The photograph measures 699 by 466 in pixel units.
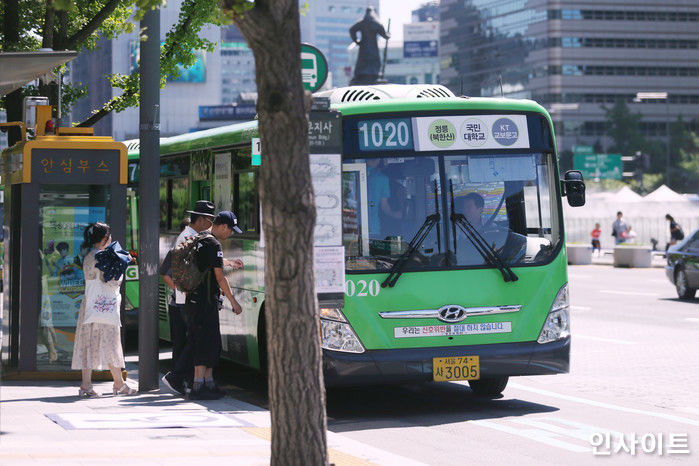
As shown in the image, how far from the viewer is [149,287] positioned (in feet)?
38.2

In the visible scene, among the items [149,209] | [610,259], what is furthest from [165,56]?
[610,259]

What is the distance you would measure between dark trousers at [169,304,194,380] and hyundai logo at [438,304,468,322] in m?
2.51

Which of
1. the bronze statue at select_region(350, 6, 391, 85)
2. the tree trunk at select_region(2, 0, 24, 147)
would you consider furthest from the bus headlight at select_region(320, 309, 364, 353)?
the bronze statue at select_region(350, 6, 391, 85)

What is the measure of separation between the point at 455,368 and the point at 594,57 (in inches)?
5265

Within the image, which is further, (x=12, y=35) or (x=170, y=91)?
(x=170, y=91)

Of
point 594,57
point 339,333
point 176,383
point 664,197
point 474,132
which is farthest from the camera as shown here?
point 594,57

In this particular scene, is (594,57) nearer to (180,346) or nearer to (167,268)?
(180,346)

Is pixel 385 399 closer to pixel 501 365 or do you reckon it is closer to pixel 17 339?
pixel 501 365

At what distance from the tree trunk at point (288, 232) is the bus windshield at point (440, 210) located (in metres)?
4.42

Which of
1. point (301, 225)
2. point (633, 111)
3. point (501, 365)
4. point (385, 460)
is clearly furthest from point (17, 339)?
point (633, 111)

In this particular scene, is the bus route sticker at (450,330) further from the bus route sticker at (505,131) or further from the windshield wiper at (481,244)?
the bus route sticker at (505,131)

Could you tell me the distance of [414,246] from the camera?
1066 centimetres

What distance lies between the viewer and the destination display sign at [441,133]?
1083cm

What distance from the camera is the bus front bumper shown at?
409 inches
